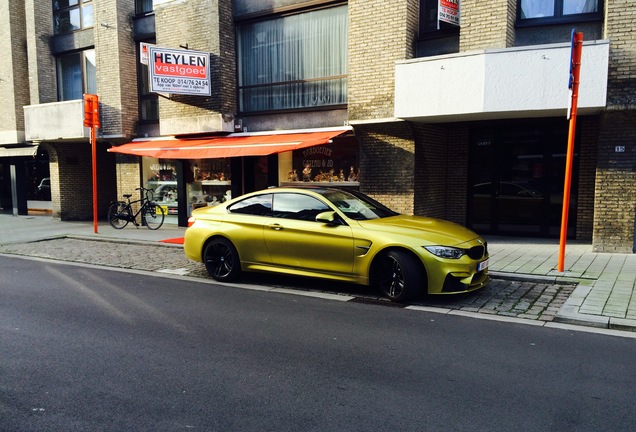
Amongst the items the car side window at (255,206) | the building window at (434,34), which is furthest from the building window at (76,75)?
the car side window at (255,206)

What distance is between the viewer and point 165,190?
16875 millimetres

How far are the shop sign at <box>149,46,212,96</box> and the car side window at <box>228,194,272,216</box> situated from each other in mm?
6468

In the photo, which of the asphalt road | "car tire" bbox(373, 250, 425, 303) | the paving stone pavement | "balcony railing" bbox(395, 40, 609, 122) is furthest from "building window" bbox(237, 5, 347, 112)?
the asphalt road

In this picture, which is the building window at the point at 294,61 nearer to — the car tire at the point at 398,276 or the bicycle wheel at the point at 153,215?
the bicycle wheel at the point at 153,215

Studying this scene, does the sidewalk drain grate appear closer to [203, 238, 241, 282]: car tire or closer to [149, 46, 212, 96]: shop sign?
[203, 238, 241, 282]: car tire

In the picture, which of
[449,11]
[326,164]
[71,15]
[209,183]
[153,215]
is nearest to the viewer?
[449,11]

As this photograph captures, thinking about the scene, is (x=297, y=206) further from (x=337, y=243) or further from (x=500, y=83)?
(x=500, y=83)

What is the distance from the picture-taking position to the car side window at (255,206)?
325 inches

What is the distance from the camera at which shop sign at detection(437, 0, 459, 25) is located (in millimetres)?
11078

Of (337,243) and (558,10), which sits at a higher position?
(558,10)

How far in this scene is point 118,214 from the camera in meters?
15.6

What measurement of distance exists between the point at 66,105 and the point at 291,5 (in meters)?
8.24

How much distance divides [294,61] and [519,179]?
21.4 ft

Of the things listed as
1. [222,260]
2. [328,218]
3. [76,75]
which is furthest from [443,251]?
[76,75]
